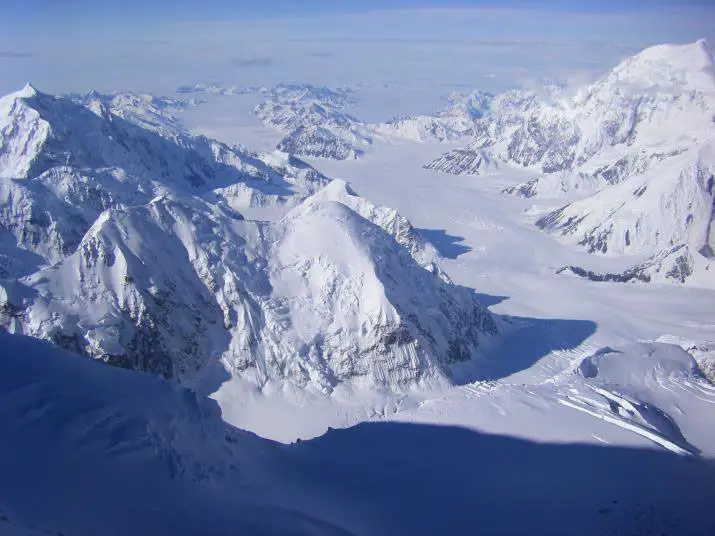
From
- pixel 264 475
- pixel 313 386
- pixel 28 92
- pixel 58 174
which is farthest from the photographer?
pixel 28 92

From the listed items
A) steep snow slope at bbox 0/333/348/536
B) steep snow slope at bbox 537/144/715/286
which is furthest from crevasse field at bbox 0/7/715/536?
steep snow slope at bbox 537/144/715/286

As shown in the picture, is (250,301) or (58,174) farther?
(58,174)

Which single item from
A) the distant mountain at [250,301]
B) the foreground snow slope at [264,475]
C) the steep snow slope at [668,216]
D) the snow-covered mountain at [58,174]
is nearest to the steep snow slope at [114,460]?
the foreground snow slope at [264,475]

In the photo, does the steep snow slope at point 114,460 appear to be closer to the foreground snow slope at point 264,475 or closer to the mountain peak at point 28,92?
the foreground snow slope at point 264,475

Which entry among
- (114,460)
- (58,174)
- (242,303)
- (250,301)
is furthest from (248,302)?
(58,174)

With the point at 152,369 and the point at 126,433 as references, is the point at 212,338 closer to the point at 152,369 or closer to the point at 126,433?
the point at 152,369

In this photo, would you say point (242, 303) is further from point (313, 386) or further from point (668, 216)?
point (668, 216)

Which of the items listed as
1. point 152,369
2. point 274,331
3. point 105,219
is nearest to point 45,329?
point 152,369

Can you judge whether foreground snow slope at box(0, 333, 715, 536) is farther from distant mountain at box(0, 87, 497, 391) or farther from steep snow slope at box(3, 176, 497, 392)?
distant mountain at box(0, 87, 497, 391)
